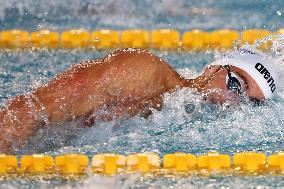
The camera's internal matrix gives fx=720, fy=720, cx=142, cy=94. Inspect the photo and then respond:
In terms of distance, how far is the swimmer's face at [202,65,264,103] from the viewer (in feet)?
10.8

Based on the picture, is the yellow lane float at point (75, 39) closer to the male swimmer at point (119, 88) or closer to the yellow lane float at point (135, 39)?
the yellow lane float at point (135, 39)

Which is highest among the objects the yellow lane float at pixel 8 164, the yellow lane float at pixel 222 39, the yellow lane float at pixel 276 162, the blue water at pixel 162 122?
the yellow lane float at pixel 222 39

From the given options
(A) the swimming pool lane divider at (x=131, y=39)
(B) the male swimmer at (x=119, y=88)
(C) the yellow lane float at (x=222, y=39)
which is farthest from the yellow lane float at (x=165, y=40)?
(B) the male swimmer at (x=119, y=88)

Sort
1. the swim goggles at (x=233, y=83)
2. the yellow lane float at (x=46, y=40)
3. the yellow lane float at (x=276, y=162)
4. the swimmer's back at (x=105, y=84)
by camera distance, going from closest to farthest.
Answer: the yellow lane float at (x=276, y=162) < the swimmer's back at (x=105, y=84) < the swim goggles at (x=233, y=83) < the yellow lane float at (x=46, y=40)

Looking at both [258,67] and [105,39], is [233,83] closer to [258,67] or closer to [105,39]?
[258,67]

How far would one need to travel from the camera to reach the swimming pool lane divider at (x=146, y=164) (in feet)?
9.41

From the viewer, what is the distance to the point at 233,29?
504 centimetres

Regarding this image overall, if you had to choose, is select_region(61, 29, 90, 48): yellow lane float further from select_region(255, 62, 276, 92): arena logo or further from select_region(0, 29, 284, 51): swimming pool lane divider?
select_region(255, 62, 276, 92): arena logo

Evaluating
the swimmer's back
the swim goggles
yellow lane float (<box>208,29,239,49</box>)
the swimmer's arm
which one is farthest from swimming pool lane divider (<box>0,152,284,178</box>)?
yellow lane float (<box>208,29,239,49</box>)

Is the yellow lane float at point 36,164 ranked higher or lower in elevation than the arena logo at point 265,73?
lower

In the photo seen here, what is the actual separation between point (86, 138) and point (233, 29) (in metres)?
2.18

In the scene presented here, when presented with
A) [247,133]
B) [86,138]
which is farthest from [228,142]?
[86,138]

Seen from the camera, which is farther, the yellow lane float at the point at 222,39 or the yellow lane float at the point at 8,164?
the yellow lane float at the point at 222,39

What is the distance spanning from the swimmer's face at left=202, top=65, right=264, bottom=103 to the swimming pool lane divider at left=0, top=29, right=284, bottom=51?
131cm
